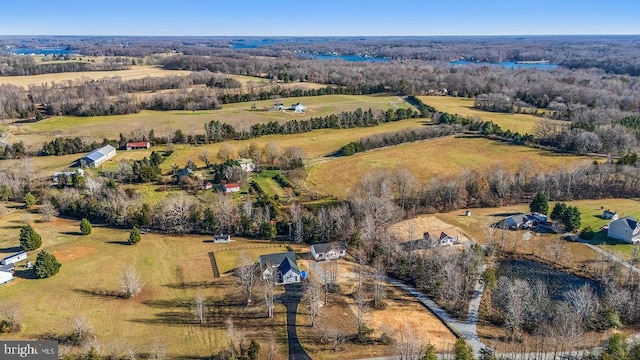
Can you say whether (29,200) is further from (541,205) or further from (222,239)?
(541,205)

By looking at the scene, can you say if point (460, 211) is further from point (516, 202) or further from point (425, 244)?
point (425, 244)

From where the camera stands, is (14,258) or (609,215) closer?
(14,258)

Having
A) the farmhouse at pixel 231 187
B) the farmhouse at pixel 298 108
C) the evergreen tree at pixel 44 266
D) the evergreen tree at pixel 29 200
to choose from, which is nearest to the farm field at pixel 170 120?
the farmhouse at pixel 298 108

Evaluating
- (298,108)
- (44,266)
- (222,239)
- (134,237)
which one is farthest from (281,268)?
(298,108)

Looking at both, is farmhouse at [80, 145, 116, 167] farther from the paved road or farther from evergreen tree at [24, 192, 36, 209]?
the paved road

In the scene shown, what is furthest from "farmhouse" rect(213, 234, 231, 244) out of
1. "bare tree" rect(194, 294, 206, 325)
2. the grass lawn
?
"bare tree" rect(194, 294, 206, 325)

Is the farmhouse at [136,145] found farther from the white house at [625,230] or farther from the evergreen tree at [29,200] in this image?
the white house at [625,230]

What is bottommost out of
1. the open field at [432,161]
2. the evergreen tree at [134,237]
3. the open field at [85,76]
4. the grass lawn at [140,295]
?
the grass lawn at [140,295]
